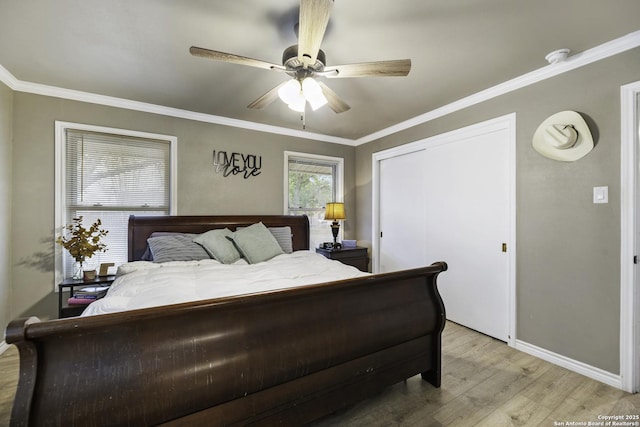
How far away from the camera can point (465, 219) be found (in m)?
3.06

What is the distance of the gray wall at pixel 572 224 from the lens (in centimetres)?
203

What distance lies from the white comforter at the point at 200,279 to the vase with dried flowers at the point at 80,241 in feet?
2.32

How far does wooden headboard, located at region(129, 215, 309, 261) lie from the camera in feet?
9.84

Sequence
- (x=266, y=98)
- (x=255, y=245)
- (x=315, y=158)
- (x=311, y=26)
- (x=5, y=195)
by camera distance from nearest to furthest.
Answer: (x=311, y=26), (x=266, y=98), (x=5, y=195), (x=255, y=245), (x=315, y=158)

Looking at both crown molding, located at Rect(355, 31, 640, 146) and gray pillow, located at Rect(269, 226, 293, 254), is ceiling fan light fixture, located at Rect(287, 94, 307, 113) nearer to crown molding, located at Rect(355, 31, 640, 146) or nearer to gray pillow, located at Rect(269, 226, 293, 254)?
gray pillow, located at Rect(269, 226, 293, 254)

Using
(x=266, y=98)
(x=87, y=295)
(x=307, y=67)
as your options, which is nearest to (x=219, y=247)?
(x=87, y=295)

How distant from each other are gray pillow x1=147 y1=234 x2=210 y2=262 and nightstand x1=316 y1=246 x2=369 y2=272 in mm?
1583

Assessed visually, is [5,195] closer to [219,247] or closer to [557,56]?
[219,247]

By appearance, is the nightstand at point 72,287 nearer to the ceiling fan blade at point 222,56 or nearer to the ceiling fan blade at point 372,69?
the ceiling fan blade at point 222,56

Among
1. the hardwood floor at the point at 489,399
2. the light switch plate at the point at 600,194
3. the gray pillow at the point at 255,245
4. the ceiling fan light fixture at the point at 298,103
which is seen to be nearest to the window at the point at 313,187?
the gray pillow at the point at 255,245

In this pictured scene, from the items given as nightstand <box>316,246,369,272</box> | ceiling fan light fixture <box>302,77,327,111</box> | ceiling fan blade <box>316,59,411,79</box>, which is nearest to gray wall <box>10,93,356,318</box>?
nightstand <box>316,246,369,272</box>

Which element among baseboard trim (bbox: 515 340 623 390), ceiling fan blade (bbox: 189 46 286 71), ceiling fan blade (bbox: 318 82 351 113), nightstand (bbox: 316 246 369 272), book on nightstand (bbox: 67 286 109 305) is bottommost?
baseboard trim (bbox: 515 340 623 390)

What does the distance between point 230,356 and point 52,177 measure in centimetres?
285

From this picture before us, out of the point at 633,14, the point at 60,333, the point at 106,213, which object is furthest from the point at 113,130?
the point at 633,14
